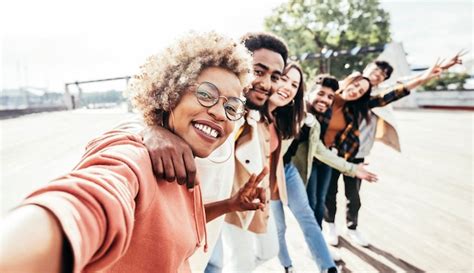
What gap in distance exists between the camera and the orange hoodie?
586 mm

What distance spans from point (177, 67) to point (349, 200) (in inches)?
113

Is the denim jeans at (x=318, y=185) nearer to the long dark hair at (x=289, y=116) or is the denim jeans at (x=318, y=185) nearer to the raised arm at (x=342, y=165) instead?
the raised arm at (x=342, y=165)

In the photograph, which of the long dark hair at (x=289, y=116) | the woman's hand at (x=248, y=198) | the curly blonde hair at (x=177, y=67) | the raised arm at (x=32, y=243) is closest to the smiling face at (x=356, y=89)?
the long dark hair at (x=289, y=116)

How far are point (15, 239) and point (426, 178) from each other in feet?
20.0

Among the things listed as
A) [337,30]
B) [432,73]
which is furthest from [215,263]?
[337,30]

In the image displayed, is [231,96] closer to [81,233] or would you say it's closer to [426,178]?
[81,233]

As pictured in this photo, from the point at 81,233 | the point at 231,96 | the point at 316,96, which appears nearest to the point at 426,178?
the point at 316,96

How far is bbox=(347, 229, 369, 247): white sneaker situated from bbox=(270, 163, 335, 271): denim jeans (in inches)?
37.6

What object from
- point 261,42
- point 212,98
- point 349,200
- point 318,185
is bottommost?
point 349,200

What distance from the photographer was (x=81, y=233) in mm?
575

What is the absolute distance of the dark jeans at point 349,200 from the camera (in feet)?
11.1

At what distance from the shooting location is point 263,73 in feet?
6.31

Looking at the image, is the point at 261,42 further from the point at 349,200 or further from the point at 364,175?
the point at 349,200

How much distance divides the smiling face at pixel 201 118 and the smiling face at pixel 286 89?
1079 mm
